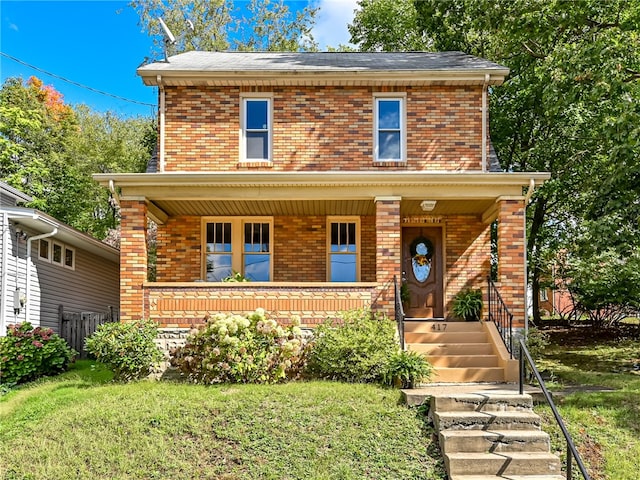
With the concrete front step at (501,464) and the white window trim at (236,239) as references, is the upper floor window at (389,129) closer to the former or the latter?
the white window trim at (236,239)

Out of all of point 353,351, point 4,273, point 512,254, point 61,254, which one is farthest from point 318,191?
point 61,254

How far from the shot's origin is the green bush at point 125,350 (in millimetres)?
9969

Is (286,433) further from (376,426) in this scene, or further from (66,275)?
(66,275)

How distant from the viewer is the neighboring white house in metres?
12.4

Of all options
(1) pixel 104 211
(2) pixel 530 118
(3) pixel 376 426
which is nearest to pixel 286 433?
(3) pixel 376 426

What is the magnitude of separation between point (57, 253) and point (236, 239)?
5.03m

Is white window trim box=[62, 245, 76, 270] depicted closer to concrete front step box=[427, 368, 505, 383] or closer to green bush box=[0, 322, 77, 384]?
green bush box=[0, 322, 77, 384]

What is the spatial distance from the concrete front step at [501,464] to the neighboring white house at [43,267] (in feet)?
31.4

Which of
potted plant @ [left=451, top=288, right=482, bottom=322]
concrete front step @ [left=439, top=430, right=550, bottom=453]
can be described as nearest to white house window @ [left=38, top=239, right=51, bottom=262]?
potted plant @ [left=451, top=288, right=482, bottom=322]

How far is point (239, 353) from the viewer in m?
9.66

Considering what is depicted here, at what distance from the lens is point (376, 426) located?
7934mm

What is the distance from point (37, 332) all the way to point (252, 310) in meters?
4.72

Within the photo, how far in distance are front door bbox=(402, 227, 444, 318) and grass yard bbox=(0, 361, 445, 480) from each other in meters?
5.12

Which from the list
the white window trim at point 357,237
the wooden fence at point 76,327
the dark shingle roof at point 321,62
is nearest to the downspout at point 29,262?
the wooden fence at point 76,327
